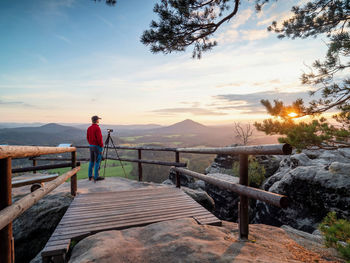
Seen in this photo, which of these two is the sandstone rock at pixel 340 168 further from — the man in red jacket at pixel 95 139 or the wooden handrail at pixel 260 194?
the man in red jacket at pixel 95 139

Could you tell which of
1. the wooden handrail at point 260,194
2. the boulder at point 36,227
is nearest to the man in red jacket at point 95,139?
the boulder at point 36,227

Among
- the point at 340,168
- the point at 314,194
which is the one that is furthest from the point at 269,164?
the point at 314,194

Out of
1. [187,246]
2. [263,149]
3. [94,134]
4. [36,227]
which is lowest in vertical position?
[36,227]

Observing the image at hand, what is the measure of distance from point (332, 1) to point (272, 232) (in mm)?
7105

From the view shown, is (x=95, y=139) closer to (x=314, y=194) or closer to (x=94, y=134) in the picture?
(x=94, y=134)

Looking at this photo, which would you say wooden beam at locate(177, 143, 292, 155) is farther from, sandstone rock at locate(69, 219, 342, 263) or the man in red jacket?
the man in red jacket

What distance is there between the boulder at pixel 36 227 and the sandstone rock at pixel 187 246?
2690 millimetres

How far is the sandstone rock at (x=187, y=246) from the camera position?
2182mm

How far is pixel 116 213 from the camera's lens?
3.75 meters

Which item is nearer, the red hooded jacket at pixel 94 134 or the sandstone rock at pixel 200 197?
the sandstone rock at pixel 200 197

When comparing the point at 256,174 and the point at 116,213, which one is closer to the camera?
the point at 116,213

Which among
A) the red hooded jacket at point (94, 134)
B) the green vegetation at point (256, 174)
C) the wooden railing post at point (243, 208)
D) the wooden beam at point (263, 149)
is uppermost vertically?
the red hooded jacket at point (94, 134)

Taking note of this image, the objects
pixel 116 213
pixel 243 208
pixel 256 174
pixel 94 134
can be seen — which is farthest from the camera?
pixel 256 174

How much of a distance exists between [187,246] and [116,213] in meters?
1.89
